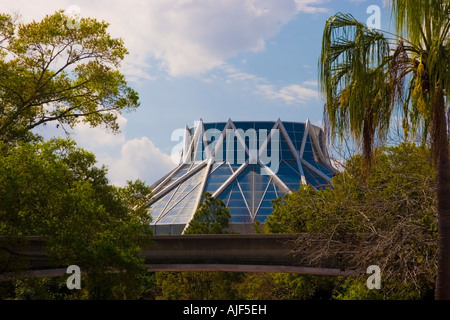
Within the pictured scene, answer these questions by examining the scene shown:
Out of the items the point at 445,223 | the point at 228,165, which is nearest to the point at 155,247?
the point at 445,223

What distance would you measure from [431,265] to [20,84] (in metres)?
17.6

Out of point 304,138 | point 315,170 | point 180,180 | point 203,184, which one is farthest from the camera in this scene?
point 304,138

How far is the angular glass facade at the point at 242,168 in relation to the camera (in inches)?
3573

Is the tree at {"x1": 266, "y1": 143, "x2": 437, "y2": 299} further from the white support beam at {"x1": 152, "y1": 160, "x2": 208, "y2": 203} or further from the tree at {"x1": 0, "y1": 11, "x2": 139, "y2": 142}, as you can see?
the white support beam at {"x1": 152, "y1": 160, "x2": 208, "y2": 203}

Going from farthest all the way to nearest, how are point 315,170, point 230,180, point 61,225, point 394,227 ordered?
1. point 315,170
2. point 230,180
3. point 61,225
4. point 394,227

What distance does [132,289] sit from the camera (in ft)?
73.2

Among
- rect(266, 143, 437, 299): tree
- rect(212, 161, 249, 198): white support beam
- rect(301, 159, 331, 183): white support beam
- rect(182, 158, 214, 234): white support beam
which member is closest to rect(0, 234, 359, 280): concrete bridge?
rect(266, 143, 437, 299): tree

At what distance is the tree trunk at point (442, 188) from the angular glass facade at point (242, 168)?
240 ft

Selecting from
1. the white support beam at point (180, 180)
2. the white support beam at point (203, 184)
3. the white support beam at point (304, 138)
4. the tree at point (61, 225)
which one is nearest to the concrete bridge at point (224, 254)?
the tree at point (61, 225)

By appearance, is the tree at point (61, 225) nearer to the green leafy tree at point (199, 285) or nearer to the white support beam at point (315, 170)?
the green leafy tree at point (199, 285)

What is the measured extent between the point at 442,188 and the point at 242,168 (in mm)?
87091

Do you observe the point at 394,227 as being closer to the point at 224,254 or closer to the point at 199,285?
the point at 224,254

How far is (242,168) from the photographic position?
10000cm

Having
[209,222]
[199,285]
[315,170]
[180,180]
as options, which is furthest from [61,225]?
[315,170]
